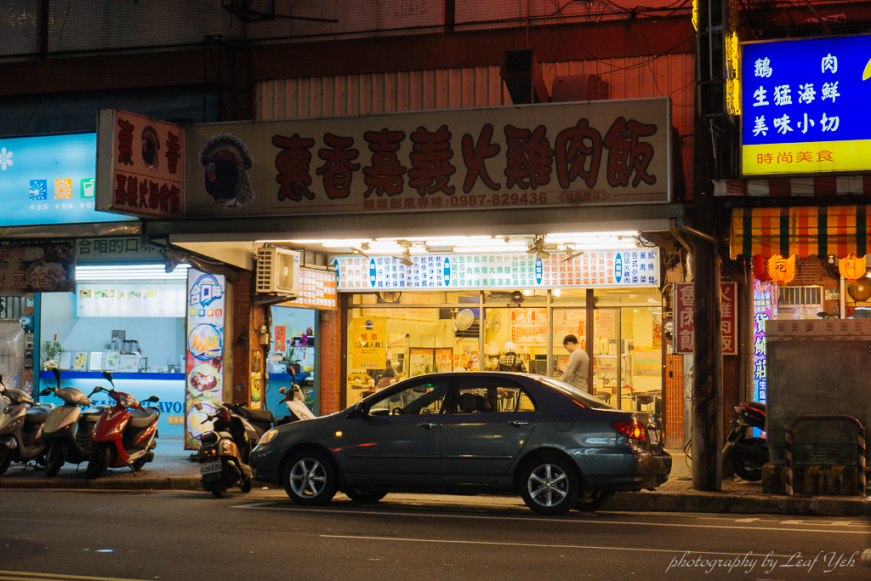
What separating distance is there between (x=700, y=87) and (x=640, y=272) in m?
4.70

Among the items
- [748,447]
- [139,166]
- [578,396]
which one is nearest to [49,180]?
[139,166]

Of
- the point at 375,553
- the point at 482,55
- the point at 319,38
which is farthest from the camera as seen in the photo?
the point at 319,38

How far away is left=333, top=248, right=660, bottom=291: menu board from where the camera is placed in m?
15.6

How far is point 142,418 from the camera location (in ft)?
41.8

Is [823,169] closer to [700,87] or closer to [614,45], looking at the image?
[700,87]

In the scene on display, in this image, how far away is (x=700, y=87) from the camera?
1145 cm

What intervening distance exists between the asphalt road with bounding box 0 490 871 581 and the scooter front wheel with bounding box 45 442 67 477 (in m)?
2.02

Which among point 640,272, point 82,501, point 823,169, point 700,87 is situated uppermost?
point 700,87

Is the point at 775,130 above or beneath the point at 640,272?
above

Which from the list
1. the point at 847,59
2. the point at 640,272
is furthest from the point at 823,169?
the point at 640,272

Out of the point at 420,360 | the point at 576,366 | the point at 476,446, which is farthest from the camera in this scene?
the point at 420,360

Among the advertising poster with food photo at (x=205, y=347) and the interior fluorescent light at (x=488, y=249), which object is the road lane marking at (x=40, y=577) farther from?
the interior fluorescent light at (x=488, y=249)

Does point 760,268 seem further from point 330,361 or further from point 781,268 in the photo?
point 330,361

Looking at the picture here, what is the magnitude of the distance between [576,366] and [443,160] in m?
3.83
